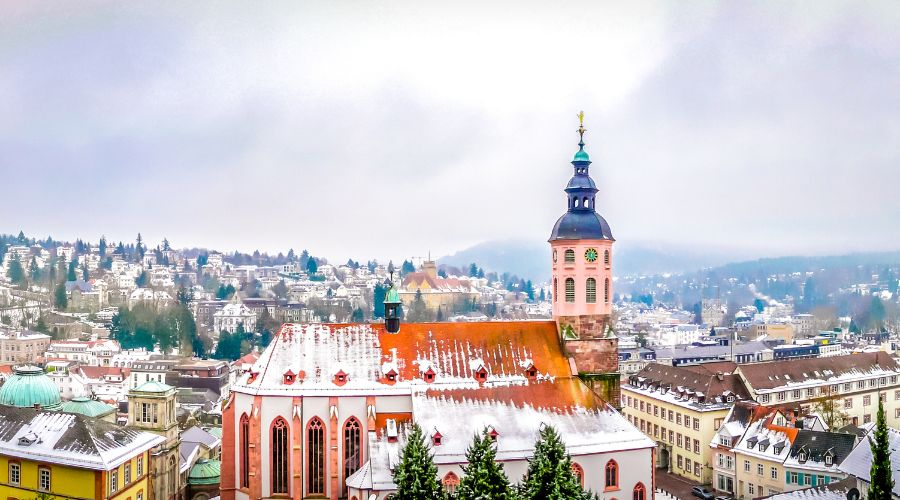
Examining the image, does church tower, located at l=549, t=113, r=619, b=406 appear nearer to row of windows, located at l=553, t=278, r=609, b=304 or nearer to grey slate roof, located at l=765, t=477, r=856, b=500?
row of windows, located at l=553, t=278, r=609, b=304

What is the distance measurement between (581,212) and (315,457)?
21.8 m

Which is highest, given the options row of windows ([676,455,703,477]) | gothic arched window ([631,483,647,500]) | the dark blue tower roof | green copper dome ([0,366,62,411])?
the dark blue tower roof

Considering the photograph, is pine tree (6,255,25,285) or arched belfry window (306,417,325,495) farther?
pine tree (6,255,25,285)

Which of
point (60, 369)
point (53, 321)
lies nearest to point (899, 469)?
point (60, 369)

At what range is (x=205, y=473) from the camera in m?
60.9

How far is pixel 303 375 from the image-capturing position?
1874 inches

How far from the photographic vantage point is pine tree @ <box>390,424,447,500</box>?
3672 centimetres

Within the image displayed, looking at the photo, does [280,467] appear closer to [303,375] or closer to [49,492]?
[303,375]

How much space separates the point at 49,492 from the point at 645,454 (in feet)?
108

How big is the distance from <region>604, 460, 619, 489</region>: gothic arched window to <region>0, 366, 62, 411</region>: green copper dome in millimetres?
34488

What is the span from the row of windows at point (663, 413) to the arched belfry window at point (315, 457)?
1469 inches

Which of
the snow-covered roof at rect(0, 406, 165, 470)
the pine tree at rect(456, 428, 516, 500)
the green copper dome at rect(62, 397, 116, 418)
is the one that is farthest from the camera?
the green copper dome at rect(62, 397, 116, 418)

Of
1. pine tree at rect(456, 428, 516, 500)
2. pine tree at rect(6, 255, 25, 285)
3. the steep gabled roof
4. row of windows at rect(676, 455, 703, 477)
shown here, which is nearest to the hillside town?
pine tree at rect(456, 428, 516, 500)

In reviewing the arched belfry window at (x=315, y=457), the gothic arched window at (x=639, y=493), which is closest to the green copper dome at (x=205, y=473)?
the arched belfry window at (x=315, y=457)
